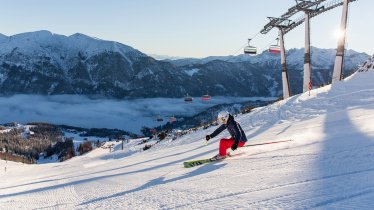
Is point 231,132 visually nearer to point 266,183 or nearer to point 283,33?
point 266,183

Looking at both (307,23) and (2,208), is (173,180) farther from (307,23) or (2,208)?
(307,23)

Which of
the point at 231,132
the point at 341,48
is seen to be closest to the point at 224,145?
the point at 231,132

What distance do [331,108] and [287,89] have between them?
66.0ft

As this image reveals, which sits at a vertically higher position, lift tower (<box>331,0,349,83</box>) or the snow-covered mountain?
lift tower (<box>331,0,349,83</box>)

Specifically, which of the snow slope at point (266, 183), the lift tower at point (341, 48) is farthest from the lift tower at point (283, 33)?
the snow slope at point (266, 183)

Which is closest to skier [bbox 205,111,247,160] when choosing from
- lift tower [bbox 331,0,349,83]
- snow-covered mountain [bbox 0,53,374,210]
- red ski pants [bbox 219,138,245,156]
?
red ski pants [bbox 219,138,245,156]

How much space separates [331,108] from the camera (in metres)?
21.6

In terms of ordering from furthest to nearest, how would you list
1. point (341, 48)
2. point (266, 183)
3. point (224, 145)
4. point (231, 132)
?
point (341, 48)
point (224, 145)
point (231, 132)
point (266, 183)

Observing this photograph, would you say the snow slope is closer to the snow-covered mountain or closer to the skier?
the snow-covered mountain

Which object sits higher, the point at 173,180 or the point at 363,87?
the point at 363,87

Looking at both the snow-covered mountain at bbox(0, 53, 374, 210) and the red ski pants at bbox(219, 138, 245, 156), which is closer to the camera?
the snow-covered mountain at bbox(0, 53, 374, 210)

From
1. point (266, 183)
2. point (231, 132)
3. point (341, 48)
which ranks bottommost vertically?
point (266, 183)

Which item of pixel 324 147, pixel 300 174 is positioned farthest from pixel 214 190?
pixel 324 147

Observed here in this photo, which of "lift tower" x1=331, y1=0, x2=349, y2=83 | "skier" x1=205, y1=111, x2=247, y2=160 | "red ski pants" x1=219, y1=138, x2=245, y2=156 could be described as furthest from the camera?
"lift tower" x1=331, y1=0, x2=349, y2=83
